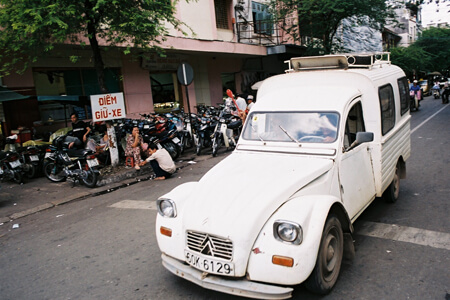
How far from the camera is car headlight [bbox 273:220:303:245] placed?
294 cm

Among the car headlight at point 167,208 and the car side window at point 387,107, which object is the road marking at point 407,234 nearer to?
the car side window at point 387,107

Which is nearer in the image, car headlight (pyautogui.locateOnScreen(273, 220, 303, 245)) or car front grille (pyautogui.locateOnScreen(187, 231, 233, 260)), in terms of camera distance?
car headlight (pyautogui.locateOnScreen(273, 220, 303, 245))

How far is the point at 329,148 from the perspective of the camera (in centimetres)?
396

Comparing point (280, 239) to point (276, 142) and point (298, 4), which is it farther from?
point (298, 4)

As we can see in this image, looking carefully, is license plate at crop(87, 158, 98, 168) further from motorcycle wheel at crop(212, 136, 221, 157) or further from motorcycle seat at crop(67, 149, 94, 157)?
motorcycle wheel at crop(212, 136, 221, 157)

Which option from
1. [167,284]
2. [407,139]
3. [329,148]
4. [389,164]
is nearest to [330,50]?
[407,139]

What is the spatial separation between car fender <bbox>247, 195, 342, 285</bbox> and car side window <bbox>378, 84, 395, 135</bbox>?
7.85 feet

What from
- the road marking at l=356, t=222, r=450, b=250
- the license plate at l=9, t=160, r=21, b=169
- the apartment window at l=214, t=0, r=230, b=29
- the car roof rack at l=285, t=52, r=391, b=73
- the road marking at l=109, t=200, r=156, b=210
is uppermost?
the apartment window at l=214, t=0, r=230, b=29

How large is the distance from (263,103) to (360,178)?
155 cm

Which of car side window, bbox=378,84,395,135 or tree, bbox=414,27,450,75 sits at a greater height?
tree, bbox=414,27,450,75

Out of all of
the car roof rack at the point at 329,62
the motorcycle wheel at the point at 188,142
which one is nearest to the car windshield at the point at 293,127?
the car roof rack at the point at 329,62

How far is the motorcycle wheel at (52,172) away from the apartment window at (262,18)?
1413 centimetres

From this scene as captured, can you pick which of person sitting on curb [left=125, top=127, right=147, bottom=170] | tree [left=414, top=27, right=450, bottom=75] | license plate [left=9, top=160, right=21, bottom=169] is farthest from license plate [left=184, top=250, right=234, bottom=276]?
tree [left=414, top=27, right=450, bottom=75]

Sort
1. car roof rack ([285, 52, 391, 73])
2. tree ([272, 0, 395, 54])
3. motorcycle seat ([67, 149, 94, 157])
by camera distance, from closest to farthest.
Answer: car roof rack ([285, 52, 391, 73]) < motorcycle seat ([67, 149, 94, 157]) < tree ([272, 0, 395, 54])
